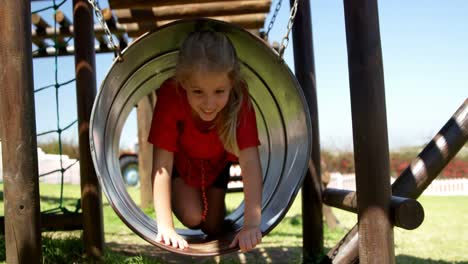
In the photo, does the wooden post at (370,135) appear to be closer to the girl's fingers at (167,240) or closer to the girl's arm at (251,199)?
the girl's arm at (251,199)

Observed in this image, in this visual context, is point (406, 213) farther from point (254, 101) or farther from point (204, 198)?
point (254, 101)

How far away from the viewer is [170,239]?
6.75 ft

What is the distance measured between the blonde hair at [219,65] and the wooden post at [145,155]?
15.7ft

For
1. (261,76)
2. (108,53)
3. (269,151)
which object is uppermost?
(108,53)

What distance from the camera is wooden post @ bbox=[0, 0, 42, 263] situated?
1.96 m

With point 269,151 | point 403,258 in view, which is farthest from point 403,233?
point 269,151

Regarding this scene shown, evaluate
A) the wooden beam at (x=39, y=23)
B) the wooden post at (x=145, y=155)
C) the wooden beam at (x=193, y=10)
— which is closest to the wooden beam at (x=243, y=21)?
the wooden beam at (x=193, y=10)

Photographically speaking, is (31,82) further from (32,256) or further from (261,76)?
(261,76)

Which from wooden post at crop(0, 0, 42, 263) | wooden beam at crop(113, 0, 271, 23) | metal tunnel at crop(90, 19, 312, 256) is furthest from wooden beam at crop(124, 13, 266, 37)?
wooden post at crop(0, 0, 42, 263)

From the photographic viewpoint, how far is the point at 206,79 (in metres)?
2.17

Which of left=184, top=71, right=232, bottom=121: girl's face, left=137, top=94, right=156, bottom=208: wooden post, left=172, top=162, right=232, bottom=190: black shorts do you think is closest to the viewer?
left=184, top=71, right=232, bottom=121: girl's face

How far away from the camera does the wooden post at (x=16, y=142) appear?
6.41 feet

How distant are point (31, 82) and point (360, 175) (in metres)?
1.36

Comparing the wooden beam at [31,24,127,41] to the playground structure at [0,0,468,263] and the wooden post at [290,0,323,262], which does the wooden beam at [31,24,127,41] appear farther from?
the playground structure at [0,0,468,263]
